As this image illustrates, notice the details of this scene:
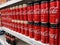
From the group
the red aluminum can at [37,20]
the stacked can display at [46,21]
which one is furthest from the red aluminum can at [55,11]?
the red aluminum can at [37,20]

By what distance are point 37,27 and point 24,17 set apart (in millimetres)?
342

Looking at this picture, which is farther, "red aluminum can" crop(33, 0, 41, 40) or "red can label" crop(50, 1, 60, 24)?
"red aluminum can" crop(33, 0, 41, 40)

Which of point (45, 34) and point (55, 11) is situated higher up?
point (55, 11)

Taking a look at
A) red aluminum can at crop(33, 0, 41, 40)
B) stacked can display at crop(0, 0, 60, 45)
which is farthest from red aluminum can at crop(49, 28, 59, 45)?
red aluminum can at crop(33, 0, 41, 40)

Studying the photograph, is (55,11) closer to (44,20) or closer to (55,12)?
(55,12)

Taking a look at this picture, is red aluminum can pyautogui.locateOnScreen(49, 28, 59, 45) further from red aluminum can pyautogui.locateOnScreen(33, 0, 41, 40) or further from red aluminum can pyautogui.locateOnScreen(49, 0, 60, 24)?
red aluminum can pyautogui.locateOnScreen(33, 0, 41, 40)

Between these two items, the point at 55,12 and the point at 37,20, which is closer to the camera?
the point at 55,12

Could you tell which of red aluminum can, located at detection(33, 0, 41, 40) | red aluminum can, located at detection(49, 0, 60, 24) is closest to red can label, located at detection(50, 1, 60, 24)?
red aluminum can, located at detection(49, 0, 60, 24)

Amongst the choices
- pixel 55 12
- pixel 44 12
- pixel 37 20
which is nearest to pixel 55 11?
pixel 55 12

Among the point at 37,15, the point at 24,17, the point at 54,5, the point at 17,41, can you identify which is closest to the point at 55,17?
the point at 54,5

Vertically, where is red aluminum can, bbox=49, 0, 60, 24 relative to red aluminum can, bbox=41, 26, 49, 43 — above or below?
above

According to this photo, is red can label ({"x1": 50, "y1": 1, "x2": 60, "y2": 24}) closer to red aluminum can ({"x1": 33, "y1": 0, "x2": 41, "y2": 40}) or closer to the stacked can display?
the stacked can display

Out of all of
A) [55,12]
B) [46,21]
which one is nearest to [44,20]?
[46,21]

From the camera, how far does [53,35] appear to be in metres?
0.71
